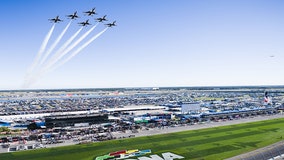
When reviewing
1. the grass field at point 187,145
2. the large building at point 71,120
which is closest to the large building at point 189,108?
the grass field at point 187,145

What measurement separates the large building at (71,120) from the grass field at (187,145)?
92.3ft

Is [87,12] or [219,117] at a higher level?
[87,12]

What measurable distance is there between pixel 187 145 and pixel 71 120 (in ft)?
148

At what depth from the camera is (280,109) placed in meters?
152

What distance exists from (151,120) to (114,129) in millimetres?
24731

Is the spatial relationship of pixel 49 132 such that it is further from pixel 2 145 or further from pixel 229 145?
pixel 229 145

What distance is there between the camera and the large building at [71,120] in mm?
92938

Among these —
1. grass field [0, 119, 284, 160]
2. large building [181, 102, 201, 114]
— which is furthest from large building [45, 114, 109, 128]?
large building [181, 102, 201, 114]

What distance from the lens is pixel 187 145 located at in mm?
69188

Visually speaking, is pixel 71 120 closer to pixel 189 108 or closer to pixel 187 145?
pixel 187 145

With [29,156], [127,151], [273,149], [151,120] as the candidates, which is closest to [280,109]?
[151,120]

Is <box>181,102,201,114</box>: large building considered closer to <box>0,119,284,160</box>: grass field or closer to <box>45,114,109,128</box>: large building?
<box>0,119,284,160</box>: grass field

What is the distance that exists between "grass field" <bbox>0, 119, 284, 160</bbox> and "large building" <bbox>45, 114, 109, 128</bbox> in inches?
1108

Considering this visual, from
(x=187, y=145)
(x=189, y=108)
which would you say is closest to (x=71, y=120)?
(x=187, y=145)
